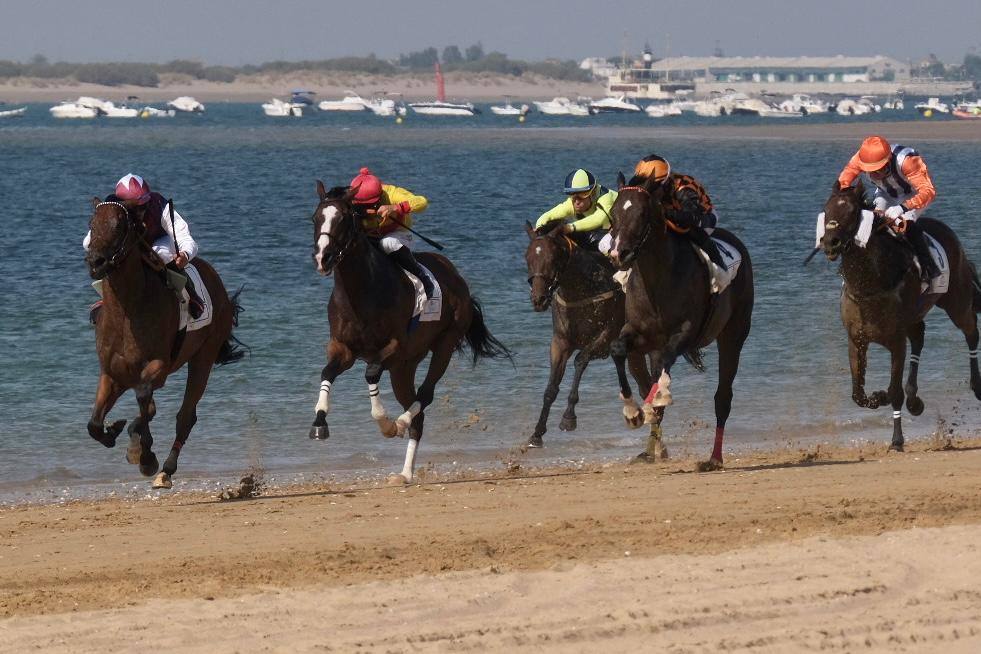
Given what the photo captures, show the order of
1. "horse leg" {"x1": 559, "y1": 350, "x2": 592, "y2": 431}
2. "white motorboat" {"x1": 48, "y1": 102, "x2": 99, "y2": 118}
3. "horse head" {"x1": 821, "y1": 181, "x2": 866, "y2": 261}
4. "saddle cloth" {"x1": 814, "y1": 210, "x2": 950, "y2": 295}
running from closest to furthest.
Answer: "horse head" {"x1": 821, "y1": 181, "x2": 866, "y2": 261}
"saddle cloth" {"x1": 814, "y1": 210, "x2": 950, "y2": 295}
"horse leg" {"x1": 559, "y1": 350, "x2": 592, "y2": 431}
"white motorboat" {"x1": 48, "y1": 102, "x2": 99, "y2": 118}

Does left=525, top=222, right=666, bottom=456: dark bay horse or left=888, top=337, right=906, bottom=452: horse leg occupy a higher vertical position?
left=525, top=222, right=666, bottom=456: dark bay horse

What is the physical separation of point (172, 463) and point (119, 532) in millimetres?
1965

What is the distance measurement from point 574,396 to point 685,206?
1.92m

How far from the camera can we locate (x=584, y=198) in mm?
14570

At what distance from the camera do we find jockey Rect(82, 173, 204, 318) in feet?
39.5

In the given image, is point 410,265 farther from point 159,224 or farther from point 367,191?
Answer: point 159,224

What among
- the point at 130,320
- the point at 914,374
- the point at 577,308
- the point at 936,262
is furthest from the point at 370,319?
the point at 914,374

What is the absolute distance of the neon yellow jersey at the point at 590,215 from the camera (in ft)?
47.4

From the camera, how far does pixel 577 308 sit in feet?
47.9

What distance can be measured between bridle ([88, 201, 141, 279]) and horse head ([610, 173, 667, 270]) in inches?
135

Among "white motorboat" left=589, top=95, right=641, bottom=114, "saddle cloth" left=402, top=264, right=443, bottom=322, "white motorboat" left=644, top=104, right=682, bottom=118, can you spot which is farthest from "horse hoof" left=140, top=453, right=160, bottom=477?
"white motorboat" left=589, top=95, right=641, bottom=114

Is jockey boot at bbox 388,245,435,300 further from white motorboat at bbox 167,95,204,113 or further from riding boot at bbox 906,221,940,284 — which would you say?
white motorboat at bbox 167,95,204,113

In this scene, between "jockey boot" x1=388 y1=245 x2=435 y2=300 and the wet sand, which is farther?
"jockey boot" x1=388 y1=245 x2=435 y2=300

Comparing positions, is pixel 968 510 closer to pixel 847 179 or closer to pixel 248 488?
pixel 847 179
